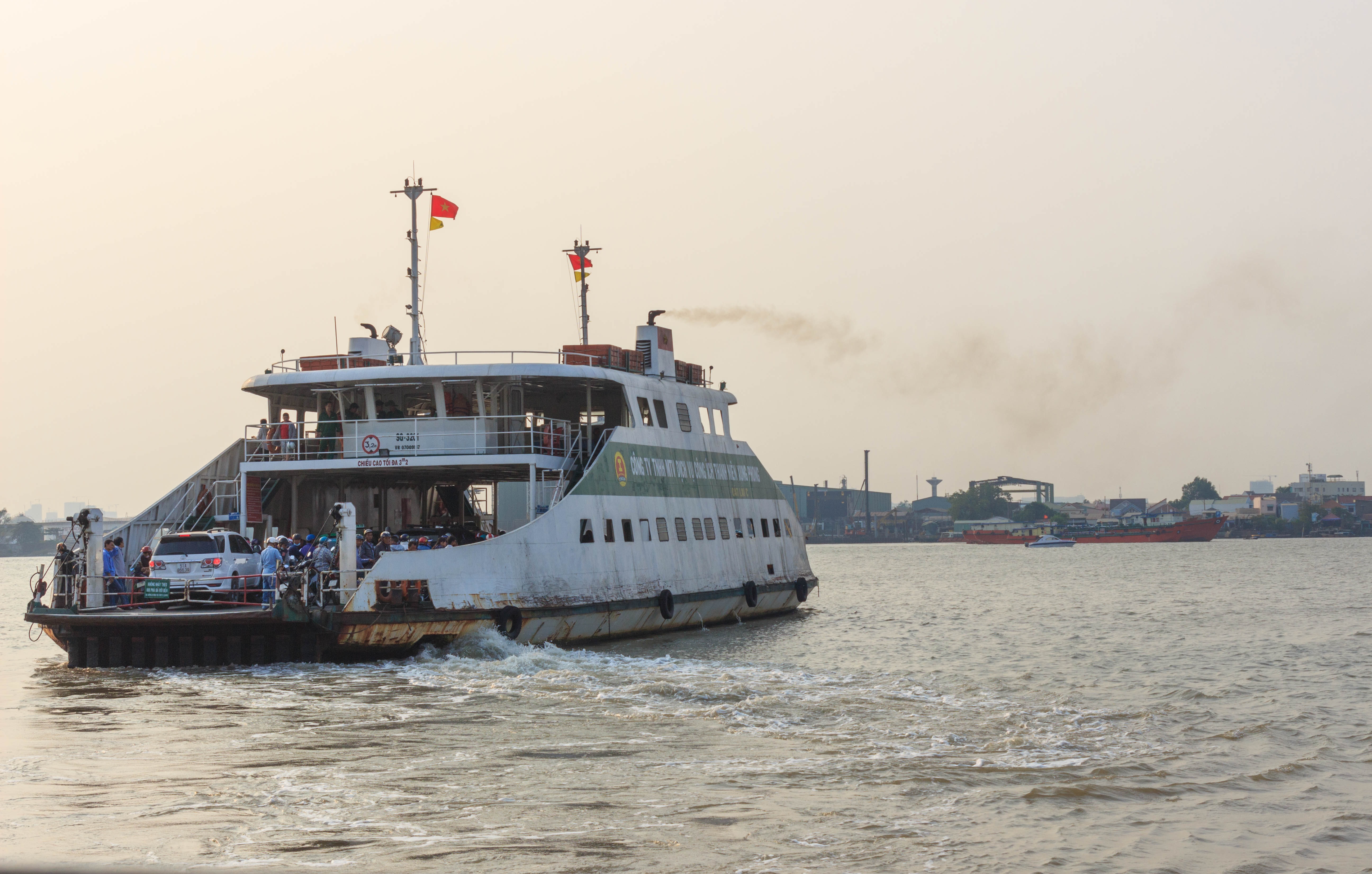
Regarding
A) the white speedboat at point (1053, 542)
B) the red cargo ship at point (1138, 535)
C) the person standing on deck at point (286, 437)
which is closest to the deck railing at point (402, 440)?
the person standing on deck at point (286, 437)

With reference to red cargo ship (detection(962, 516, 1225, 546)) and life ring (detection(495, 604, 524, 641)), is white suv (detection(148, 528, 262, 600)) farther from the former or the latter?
red cargo ship (detection(962, 516, 1225, 546))

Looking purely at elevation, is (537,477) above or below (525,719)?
above

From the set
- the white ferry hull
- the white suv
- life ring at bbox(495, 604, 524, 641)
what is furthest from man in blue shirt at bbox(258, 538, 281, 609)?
life ring at bbox(495, 604, 524, 641)

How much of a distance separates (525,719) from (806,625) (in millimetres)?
18931

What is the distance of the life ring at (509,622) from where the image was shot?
900 inches

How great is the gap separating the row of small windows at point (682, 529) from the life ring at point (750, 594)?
1.30 meters

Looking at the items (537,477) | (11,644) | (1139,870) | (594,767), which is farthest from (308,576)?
(11,644)

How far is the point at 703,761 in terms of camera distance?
1410 centimetres

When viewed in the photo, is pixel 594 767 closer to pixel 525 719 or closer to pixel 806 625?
pixel 525 719

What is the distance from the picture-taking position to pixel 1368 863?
1048 cm

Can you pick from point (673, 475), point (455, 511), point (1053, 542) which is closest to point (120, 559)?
point (455, 511)

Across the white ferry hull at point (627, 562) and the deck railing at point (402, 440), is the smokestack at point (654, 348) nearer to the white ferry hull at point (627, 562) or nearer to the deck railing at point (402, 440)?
the white ferry hull at point (627, 562)

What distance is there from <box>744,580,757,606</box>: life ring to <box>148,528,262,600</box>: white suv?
1340 centimetres

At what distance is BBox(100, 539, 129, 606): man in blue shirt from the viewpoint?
77.4ft
